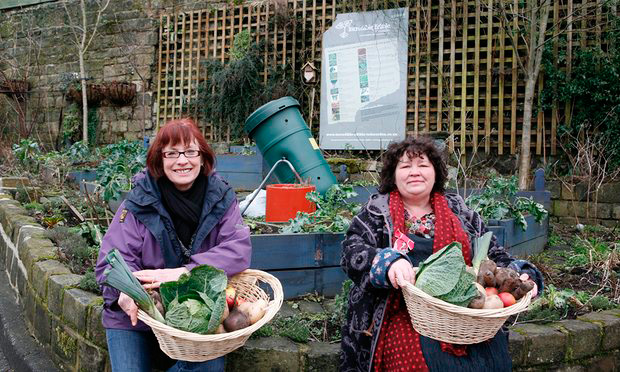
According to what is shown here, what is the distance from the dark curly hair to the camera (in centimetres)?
211

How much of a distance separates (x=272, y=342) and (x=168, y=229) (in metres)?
0.67

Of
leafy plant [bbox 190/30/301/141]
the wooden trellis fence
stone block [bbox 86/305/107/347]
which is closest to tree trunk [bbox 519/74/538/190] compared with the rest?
the wooden trellis fence

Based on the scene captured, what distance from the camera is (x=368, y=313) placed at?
1.93 metres

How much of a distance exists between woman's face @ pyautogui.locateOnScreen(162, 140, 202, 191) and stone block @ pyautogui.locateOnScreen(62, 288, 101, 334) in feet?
2.54

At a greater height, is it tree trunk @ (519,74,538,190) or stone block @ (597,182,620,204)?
tree trunk @ (519,74,538,190)

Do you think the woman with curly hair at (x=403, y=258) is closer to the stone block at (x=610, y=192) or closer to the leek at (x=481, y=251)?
the leek at (x=481, y=251)

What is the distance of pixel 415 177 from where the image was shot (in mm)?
2047

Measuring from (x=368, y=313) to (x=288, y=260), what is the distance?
3.70 ft

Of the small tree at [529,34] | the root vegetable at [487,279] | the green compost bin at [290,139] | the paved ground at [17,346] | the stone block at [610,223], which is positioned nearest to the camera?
the root vegetable at [487,279]

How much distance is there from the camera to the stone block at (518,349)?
7.38ft

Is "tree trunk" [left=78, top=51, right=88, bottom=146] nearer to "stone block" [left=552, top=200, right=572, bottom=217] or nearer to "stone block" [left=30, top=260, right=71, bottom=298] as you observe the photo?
"stone block" [left=30, top=260, right=71, bottom=298]

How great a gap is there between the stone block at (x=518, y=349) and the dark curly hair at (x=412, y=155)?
755 millimetres

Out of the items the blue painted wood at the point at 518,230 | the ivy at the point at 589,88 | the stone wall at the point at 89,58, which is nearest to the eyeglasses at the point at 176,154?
the blue painted wood at the point at 518,230

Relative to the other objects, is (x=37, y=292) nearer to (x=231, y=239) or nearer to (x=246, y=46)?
(x=231, y=239)
